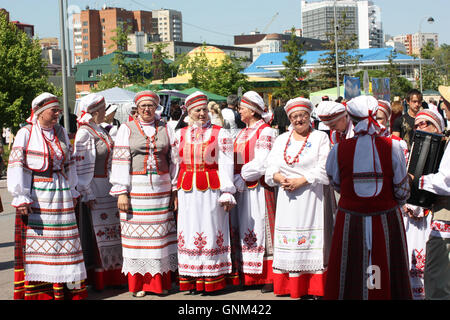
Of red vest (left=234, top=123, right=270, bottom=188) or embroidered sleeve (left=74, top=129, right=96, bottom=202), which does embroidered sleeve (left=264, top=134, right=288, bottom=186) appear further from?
embroidered sleeve (left=74, top=129, right=96, bottom=202)

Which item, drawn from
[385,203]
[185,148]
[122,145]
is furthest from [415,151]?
[122,145]

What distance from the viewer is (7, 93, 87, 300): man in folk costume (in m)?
6.28

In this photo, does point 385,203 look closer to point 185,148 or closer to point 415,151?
point 415,151

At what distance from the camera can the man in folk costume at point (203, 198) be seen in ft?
22.6

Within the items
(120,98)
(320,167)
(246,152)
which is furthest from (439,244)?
(120,98)

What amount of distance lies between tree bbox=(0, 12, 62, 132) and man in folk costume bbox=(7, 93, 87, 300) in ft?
102

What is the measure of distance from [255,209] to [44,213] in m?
2.27

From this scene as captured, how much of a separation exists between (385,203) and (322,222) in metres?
1.53

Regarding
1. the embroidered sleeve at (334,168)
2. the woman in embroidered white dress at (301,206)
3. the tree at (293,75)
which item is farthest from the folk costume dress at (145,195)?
the tree at (293,75)

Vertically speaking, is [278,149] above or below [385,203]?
above

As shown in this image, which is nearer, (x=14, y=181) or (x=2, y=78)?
(x=14, y=181)

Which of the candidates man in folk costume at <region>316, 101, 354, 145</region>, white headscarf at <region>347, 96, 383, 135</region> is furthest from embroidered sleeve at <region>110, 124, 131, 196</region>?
white headscarf at <region>347, 96, 383, 135</region>

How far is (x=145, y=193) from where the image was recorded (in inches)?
269

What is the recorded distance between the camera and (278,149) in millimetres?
6617
